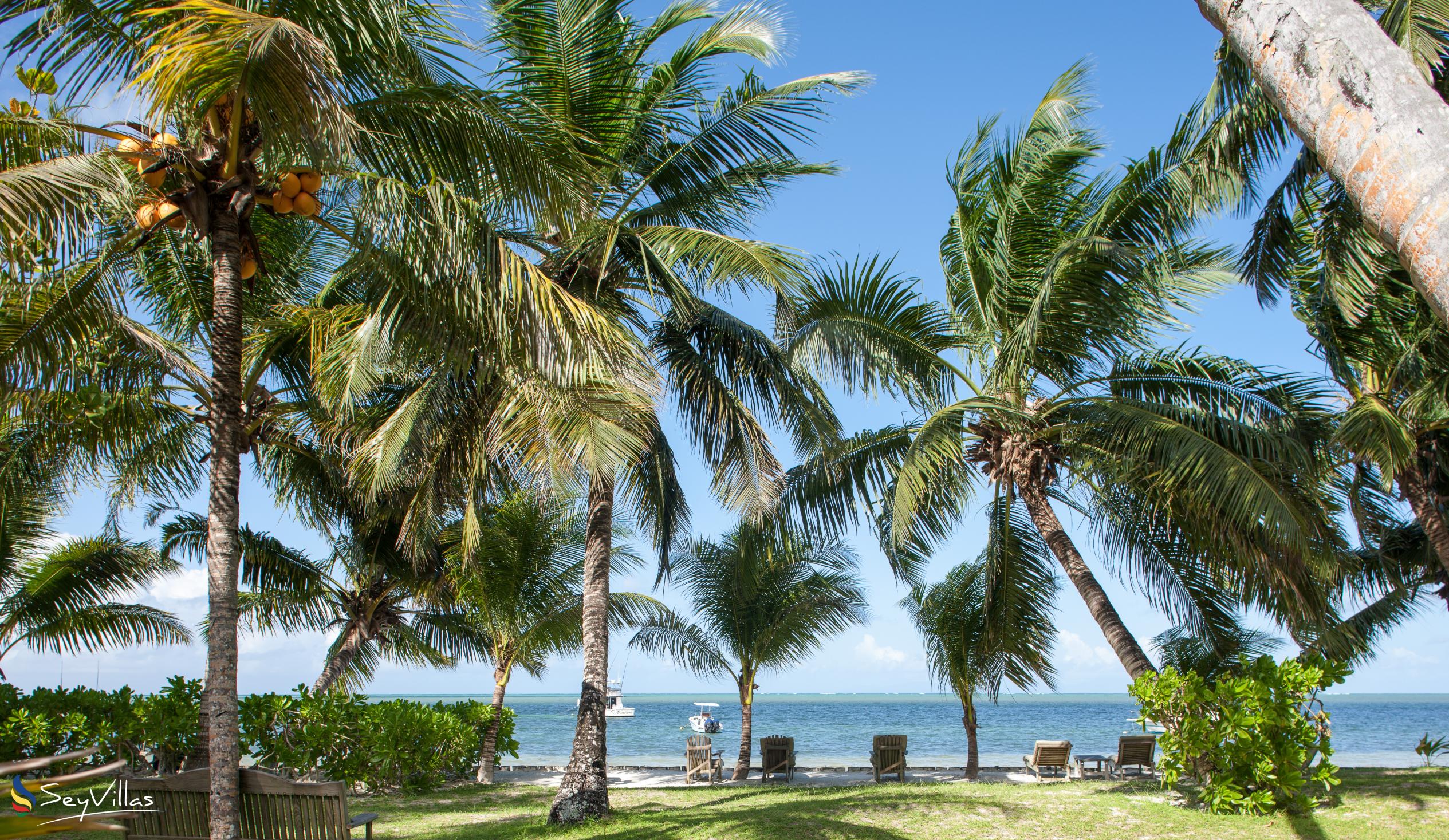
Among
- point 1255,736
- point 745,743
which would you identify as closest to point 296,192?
point 1255,736

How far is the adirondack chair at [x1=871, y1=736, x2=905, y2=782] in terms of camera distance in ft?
53.1

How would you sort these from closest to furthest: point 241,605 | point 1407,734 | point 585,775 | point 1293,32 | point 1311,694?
point 1293,32 < point 1311,694 < point 585,775 < point 241,605 < point 1407,734

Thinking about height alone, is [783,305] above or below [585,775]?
Result: above

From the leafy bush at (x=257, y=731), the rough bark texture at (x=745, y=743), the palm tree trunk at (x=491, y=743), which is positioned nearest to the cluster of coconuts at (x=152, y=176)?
the leafy bush at (x=257, y=731)

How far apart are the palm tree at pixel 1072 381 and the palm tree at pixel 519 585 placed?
4.92 m

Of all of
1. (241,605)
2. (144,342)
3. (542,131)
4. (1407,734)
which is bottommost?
(1407,734)

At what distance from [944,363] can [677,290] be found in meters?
3.42

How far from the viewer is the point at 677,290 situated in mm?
9797

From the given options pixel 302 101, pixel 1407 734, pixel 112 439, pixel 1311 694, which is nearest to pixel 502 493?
pixel 112 439

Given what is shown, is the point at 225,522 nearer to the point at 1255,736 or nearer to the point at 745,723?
the point at 1255,736

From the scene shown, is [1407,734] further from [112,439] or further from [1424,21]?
[112,439]

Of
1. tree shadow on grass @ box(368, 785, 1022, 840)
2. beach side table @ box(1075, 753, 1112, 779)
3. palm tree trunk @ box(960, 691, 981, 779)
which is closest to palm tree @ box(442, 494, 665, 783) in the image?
tree shadow on grass @ box(368, 785, 1022, 840)

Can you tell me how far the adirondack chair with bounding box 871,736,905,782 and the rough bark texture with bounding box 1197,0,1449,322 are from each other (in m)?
15.3

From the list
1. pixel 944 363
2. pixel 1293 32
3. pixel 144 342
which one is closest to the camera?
pixel 1293 32
